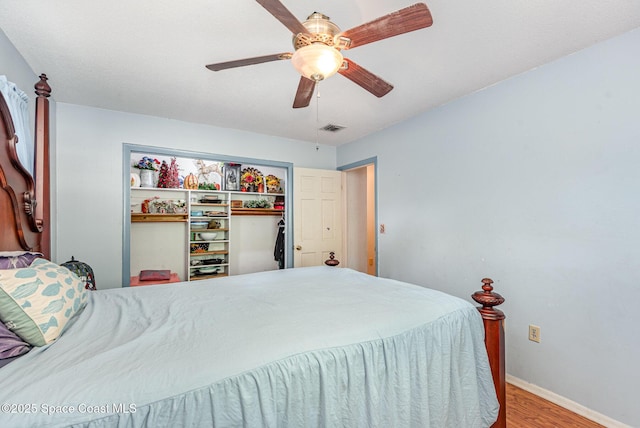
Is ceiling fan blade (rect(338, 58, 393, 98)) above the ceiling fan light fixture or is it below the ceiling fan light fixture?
above

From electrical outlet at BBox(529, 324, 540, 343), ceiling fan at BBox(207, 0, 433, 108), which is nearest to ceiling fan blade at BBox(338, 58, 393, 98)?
ceiling fan at BBox(207, 0, 433, 108)

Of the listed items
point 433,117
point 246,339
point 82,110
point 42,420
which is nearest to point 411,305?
point 246,339

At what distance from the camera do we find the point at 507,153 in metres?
2.48

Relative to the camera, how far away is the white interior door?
4.18 meters

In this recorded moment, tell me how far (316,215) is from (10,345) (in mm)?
3510

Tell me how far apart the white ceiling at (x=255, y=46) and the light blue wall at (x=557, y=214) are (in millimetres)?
243

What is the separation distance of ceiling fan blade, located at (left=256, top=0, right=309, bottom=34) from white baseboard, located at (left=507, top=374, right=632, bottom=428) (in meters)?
2.97

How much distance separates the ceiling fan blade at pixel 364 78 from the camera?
162cm

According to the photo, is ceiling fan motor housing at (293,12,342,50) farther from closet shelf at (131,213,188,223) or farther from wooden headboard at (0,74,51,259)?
closet shelf at (131,213,188,223)

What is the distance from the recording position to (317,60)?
55.3 inches

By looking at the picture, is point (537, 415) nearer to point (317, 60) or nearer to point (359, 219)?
point (317, 60)

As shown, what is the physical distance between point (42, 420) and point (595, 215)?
9.68 feet

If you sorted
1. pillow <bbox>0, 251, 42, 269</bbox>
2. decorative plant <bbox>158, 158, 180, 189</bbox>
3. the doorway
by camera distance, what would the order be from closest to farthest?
1. pillow <bbox>0, 251, 42, 269</bbox>
2. decorative plant <bbox>158, 158, 180, 189</bbox>
3. the doorway

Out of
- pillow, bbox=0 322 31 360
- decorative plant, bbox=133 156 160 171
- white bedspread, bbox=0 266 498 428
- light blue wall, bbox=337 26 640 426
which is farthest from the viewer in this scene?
decorative plant, bbox=133 156 160 171
